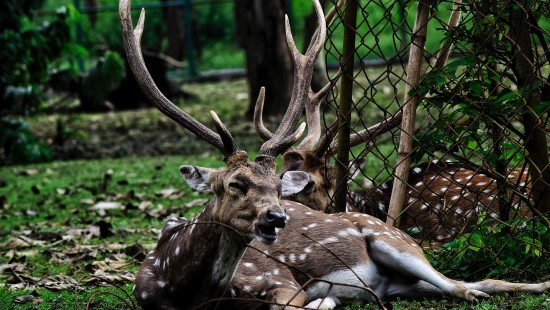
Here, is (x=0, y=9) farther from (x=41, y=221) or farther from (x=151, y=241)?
(x=151, y=241)

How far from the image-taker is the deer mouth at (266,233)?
438cm

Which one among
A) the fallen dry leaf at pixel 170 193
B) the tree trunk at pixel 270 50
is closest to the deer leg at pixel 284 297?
the fallen dry leaf at pixel 170 193

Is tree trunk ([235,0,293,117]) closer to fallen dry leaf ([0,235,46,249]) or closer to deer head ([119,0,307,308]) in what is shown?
fallen dry leaf ([0,235,46,249])

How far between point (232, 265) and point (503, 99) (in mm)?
1616

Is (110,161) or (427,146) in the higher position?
(427,146)

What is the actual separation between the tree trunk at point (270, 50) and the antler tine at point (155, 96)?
29.5 ft

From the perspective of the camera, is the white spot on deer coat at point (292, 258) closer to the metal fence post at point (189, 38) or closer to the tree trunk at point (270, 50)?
the tree trunk at point (270, 50)

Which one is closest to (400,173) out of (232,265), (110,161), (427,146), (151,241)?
(427,146)

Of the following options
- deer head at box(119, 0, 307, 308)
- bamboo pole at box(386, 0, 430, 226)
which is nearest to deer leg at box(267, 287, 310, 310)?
deer head at box(119, 0, 307, 308)

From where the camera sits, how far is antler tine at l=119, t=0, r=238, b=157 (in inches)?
192

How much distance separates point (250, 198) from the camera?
455 centimetres

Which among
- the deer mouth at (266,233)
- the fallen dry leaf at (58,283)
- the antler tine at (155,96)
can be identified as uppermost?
the antler tine at (155,96)

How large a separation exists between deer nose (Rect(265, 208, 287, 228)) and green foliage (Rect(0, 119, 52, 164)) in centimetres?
825

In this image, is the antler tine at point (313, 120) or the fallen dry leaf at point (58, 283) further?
the antler tine at point (313, 120)
